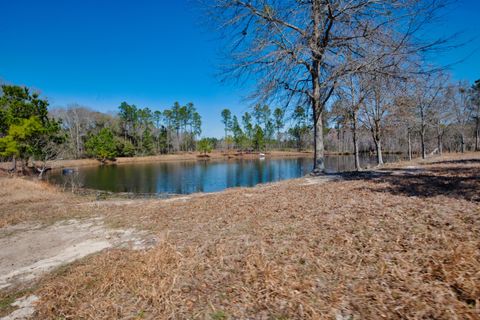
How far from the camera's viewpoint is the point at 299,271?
7.51 feet

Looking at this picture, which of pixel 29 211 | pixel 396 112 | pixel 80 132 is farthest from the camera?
pixel 80 132

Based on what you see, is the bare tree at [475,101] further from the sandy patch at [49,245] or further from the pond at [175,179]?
the sandy patch at [49,245]

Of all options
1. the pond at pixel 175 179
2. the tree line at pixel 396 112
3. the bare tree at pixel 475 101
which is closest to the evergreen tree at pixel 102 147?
the pond at pixel 175 179

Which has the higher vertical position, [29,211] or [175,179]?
[29,211]

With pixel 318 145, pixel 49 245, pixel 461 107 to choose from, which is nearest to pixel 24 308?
pixel 49 245

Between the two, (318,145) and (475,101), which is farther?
(475,101)

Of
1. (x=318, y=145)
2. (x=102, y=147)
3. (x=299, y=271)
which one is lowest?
(x=299, y=271)

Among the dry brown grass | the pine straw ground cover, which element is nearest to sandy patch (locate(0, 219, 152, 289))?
the pine straw ground cover

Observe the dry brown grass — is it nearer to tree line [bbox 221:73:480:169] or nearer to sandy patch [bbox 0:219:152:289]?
sandy patch [bbox 0:219:152:289]

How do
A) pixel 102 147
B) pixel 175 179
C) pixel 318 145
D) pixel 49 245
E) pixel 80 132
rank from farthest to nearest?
pixel 80 132 < pixel 102 147 < pixel 175 179 < pixel 318 145 < pixel 49 245

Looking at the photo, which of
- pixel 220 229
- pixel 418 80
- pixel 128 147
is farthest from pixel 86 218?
pixel 128 147

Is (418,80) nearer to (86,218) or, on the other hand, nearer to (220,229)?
(220,229)

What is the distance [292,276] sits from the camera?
2.21 meters

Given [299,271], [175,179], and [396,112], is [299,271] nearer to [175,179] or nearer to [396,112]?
[396,112]
